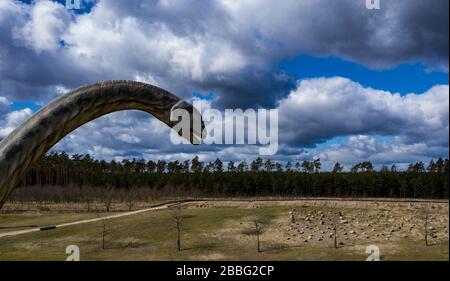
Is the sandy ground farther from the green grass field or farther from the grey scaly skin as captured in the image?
the grey scaly skin

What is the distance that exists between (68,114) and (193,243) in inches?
1440

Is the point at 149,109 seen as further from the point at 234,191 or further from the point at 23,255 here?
the point at 234,191

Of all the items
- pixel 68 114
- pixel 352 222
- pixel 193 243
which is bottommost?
pixel 193 243

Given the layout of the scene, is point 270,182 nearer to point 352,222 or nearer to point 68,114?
point 352,222

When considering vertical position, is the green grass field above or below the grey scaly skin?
below

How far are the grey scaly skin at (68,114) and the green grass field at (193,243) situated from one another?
28.8m

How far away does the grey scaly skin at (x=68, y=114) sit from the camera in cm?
247

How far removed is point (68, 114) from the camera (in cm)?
252

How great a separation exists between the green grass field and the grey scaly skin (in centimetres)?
2884

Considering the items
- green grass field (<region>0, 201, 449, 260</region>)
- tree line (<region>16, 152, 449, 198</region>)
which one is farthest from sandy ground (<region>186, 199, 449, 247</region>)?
tree line (<region>16, 152, 449, 198</region>)

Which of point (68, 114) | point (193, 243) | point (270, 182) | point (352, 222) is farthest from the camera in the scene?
point (270, 182)

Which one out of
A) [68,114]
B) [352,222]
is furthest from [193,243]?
[68,114]

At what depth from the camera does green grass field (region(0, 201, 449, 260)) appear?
107 feet

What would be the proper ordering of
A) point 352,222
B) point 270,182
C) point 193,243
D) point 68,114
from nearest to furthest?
point 68,114, point 193,243, point 352,222, point 270,182
